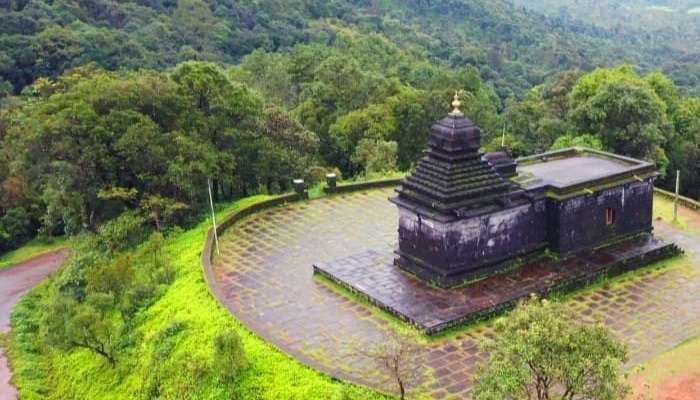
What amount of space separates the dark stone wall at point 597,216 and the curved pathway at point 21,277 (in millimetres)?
15285

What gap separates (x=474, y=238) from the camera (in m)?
18.9

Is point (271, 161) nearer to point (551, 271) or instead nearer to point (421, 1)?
point (551, 271)

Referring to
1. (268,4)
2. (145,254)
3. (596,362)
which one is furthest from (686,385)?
(268,4)

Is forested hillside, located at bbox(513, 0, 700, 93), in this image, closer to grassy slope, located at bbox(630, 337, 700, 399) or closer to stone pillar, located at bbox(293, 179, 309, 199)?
stone pillar, located at bbox(293, 179, 309, 199)

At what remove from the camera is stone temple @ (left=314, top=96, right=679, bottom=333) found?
18469 mm

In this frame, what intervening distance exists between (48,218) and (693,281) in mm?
18403

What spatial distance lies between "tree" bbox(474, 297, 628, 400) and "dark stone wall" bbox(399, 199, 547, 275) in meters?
7.42

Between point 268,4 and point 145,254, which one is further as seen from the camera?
point 268,4

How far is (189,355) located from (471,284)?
6.67 metres

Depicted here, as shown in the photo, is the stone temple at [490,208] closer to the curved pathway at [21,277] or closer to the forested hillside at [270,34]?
the curved pathway at [21,277]

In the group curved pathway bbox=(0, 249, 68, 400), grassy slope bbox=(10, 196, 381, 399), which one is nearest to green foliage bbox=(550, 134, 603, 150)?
grassy slope bbox=(10, 196, 381, 399)

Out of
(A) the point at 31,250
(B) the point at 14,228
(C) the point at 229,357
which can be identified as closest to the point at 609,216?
(C) the point at 229,357

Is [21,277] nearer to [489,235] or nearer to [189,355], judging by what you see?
[189,355]

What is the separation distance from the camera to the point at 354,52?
55219 mm
